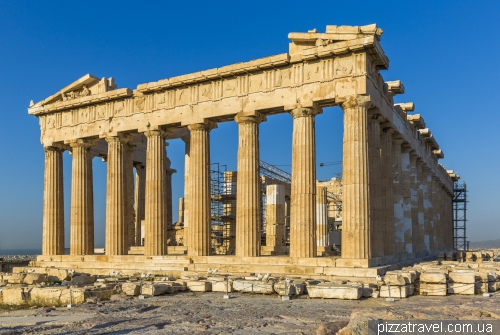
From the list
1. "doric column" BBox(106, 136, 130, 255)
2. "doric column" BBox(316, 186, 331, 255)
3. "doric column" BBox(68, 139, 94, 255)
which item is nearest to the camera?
"doric column" BBox(106, 136, 130, 255)

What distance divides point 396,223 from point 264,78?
443 inches

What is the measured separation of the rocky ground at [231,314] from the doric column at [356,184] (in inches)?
236

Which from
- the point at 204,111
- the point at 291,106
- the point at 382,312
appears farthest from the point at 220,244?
the point at 382,312

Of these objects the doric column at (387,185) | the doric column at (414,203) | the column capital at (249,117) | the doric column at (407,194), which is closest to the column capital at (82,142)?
the column capital at (249,117)

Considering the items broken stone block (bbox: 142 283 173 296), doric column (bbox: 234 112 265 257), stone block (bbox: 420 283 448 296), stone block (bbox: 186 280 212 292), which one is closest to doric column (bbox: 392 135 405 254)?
doric column (bbox: 234 112 265 257)

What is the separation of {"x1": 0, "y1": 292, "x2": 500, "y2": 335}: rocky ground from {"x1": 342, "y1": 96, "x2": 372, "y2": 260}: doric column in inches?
236

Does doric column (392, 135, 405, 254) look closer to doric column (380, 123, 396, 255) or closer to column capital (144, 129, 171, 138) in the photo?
doric column (380, 123, 396, 255)

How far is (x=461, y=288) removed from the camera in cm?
1773

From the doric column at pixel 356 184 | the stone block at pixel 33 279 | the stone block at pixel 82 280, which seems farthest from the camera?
the doric column at pixel 356 184

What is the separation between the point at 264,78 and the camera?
2584cm

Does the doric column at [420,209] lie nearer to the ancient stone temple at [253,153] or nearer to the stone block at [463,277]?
the ancient stone temple at [253,153]

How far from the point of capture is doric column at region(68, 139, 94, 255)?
3222 centimetres

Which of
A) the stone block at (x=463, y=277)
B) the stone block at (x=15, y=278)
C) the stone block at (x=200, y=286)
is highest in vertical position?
the stone block at (x=463, y=277)

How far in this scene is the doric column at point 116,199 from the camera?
1207 inches
